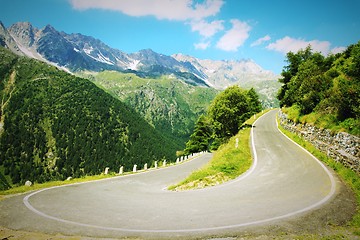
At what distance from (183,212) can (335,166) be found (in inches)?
497

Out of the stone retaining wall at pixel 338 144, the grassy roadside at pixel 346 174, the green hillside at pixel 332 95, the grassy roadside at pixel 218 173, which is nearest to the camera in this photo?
the grassy roadside at pixel 346 174

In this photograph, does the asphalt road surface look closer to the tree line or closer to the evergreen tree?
the tree line

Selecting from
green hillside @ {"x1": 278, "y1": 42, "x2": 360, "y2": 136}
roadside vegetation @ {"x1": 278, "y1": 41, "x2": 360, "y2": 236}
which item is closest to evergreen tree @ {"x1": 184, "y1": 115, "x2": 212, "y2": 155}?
green hillside @ {"x1": 278, "y1": 42, "x2": 360, "y2": 136}

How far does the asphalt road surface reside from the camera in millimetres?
8578

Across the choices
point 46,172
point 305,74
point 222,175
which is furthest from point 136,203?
point 46,172

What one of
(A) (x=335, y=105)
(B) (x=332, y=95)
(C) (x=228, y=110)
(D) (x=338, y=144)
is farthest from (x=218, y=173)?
(C) (x=228, y=110)

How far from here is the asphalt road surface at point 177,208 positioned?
8578mm

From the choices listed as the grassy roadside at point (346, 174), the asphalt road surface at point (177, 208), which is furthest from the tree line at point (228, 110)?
the asphalt road surface at point (177, 208)

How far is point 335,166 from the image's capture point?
17.3 m

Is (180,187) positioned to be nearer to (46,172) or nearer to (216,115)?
(216,115)

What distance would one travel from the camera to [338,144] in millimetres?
18500

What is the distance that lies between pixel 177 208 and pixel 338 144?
46.4 feet

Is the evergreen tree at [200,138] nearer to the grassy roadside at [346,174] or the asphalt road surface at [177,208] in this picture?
the grassy roadside at [346,174]

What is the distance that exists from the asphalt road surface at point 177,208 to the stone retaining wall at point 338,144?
1626mm
